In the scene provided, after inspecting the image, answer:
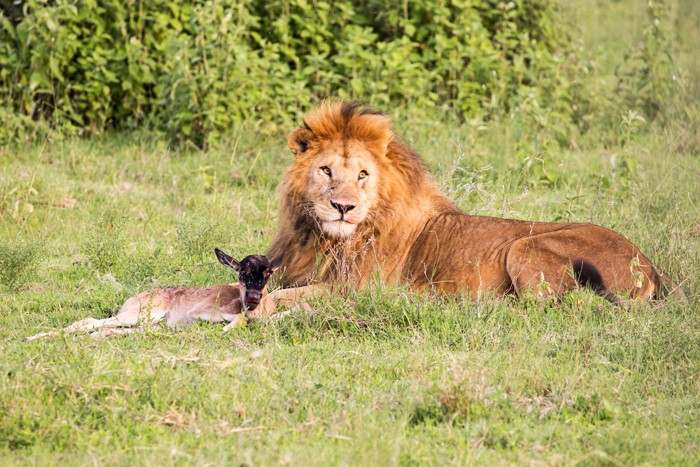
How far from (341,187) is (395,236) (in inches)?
20.6

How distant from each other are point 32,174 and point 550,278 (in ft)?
15.0

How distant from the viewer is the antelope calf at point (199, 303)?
5.55 meters

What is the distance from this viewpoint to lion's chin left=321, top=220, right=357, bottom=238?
239 inches

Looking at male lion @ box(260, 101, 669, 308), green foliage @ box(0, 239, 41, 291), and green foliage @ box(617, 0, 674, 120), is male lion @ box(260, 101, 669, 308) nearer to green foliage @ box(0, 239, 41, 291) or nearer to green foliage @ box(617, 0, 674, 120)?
green foliage @ box(0, 239, 41, 291)

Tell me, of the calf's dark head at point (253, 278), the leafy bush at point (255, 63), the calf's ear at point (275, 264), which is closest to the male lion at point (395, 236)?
the calf's ear at point (275, 264)

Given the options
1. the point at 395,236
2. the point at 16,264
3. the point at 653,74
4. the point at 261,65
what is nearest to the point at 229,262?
the point at 395,236

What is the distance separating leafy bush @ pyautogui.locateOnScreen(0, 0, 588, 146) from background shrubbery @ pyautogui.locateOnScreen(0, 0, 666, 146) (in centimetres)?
2

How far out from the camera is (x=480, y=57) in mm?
10445

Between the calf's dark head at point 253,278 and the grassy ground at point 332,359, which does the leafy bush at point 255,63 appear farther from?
the calf's dark head at point 253,278

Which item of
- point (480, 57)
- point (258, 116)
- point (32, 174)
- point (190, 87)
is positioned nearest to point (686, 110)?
point (480, 57)

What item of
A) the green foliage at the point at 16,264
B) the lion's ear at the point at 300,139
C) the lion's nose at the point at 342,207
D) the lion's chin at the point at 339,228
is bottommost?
the green foliage at the point at 16,264

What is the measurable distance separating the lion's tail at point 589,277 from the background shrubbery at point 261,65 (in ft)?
12.1

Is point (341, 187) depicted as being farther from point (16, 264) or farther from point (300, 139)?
point (16, 264)

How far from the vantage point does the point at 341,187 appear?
238 inches
